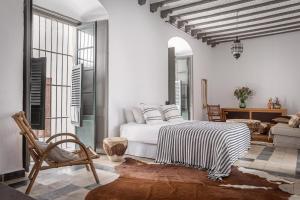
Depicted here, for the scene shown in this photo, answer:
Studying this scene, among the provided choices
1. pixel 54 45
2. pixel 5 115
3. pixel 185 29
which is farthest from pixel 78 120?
pixel 185 29

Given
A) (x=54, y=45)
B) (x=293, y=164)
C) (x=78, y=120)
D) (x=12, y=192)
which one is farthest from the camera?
(x=54, y=45)

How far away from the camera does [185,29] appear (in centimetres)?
718

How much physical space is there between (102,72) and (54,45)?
203cm

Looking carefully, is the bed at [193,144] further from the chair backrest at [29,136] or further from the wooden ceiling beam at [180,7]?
the wooden ceiling beam at [180,7]

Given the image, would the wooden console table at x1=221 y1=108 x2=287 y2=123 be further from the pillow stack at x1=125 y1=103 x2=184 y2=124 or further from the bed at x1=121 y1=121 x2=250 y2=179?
the pillow stack at x1=125 y1=103 x2=184 y2=124

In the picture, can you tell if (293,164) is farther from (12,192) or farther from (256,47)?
(256,47)

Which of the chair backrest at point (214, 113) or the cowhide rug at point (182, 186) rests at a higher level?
the chair backrest at point (214, 113)

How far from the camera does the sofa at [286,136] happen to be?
530 centimetres

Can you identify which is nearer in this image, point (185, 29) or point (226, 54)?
point (185, 29)

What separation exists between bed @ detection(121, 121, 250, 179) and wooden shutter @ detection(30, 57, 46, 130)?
1.65 metres

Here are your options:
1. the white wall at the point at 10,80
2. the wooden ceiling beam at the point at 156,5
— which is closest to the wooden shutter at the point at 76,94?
the white wall at the point at 10,80

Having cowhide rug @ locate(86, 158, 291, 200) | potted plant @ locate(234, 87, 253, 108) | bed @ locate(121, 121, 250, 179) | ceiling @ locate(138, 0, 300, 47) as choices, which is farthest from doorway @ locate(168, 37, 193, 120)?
cowhide rug @ locate(86, 158, 291, 200)

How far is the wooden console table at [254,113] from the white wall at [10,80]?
6.93 m

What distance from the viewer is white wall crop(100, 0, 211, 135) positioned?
4.74 m
